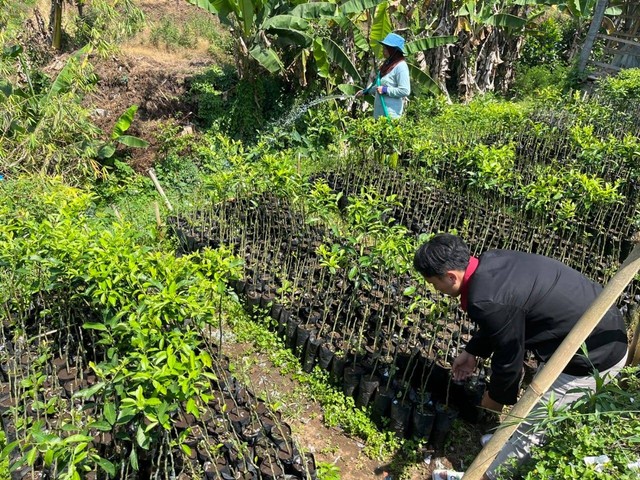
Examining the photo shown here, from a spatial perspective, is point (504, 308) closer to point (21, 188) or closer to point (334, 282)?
point (334, 282)

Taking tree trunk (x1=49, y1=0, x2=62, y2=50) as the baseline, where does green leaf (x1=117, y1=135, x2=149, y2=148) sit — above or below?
below

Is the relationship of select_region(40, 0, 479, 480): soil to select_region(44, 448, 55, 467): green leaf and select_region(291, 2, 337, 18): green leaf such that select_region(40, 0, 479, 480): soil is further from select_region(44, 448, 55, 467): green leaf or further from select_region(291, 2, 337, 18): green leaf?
select_region(291, 2, 337, 18): green leaf

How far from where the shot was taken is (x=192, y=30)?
1183cm

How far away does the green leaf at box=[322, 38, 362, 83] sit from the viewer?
7.46 metres

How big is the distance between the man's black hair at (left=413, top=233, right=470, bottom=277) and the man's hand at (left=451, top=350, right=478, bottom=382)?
2.62 ft

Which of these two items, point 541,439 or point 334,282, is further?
point 334,282

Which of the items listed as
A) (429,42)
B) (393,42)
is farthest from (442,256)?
(429,42)

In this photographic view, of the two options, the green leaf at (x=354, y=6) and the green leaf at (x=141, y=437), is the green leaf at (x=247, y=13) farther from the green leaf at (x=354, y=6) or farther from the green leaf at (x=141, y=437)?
the green leaf at (x=141, y=437)

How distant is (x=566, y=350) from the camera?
2008mm

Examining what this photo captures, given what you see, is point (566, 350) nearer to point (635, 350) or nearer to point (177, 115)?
point (635, 350)

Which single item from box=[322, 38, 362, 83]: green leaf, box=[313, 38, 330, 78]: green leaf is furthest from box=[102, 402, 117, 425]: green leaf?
box=[322, 38, 362, 83]: green leaf

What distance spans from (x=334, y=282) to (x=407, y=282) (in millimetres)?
599

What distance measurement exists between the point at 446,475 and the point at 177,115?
713 centimetres

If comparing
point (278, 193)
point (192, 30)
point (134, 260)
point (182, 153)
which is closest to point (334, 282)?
point (278, 193)
